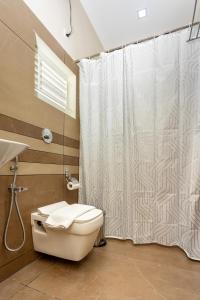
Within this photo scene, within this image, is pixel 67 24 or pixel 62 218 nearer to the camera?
pixel 62 218

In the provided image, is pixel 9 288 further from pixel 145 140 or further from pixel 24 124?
pixel 145 140

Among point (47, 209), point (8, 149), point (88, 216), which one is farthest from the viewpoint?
point (47, 209)

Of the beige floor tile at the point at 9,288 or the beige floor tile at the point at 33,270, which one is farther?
the beige floor tile at the point at 33,270

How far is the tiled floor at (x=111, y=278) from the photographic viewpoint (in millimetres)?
998

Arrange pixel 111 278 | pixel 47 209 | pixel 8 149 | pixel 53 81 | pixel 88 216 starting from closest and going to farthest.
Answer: pixel 8 149 < pixel 111 278 < pixel 88 216 < pixel 47 209 < pixel 53 81

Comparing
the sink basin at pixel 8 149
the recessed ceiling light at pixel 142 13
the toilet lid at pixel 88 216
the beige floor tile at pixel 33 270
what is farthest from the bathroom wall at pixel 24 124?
the recessed ceiling light at pixel 142 13

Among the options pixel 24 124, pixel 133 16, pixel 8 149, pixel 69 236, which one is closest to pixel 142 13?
pixel 133 16

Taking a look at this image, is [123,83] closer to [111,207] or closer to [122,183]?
[122,183]

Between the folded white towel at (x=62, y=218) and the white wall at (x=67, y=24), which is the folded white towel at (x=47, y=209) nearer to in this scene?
the folded white towel at (x=62, y=218)

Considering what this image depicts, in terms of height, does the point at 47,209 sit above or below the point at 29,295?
above

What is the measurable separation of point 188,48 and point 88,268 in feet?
6.33

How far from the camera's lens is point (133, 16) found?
7.82ft

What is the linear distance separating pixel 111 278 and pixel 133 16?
290 centimetres

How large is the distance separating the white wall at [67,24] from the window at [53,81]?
0.26 m
